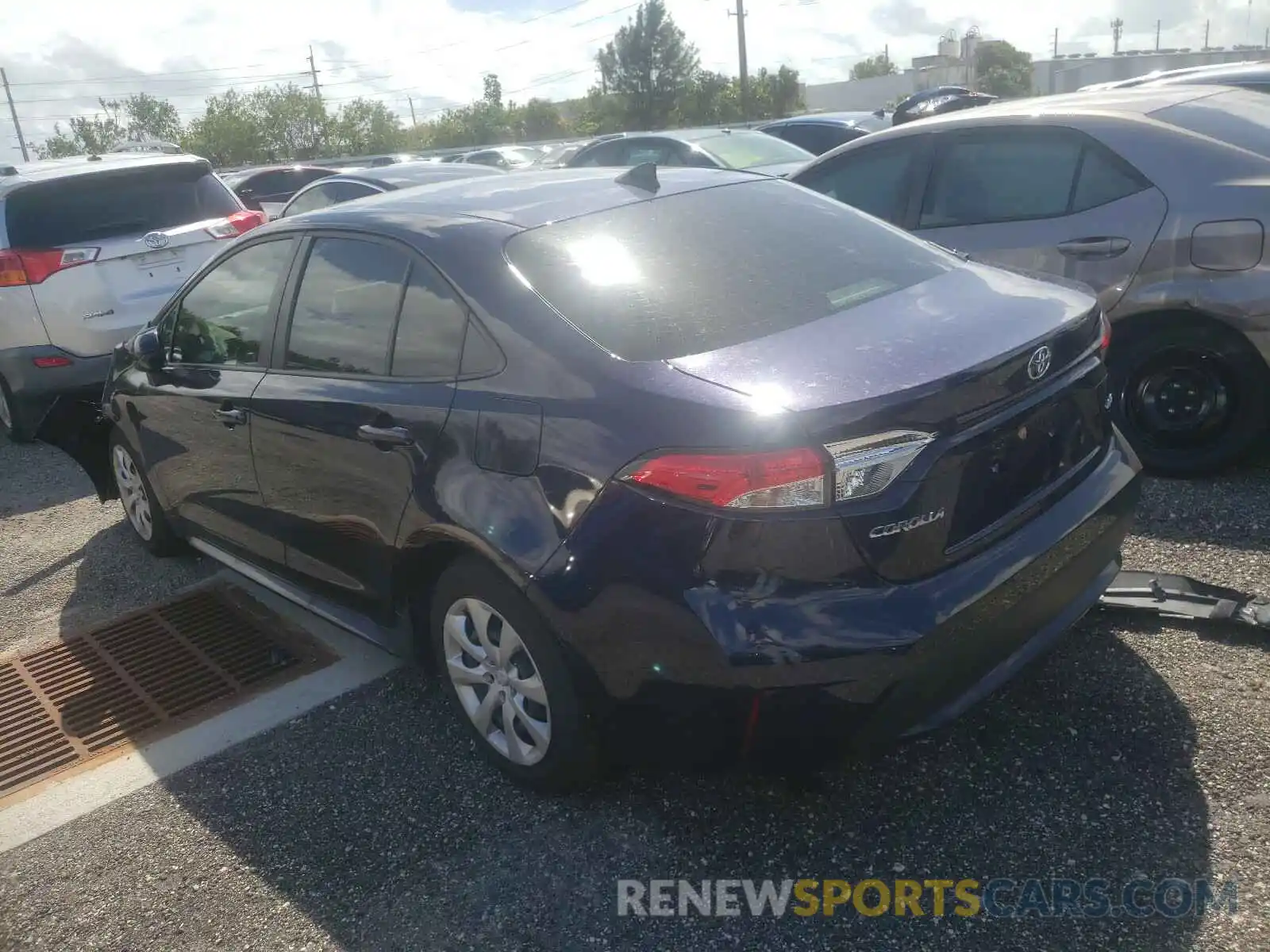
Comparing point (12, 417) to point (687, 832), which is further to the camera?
point (12, 417)

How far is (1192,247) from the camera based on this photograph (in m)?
4.29

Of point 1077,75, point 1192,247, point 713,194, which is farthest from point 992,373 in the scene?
point 1077,75

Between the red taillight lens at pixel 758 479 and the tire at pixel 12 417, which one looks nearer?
the red taillight lens at pixel 758 479

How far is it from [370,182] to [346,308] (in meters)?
7.74

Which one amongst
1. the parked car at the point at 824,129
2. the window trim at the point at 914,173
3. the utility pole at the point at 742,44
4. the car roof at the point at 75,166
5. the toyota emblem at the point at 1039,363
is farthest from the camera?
the utility pole at the point at 742,44

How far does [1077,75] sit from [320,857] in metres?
72.4

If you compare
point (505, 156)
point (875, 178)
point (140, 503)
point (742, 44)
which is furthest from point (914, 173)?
point (742, 44)

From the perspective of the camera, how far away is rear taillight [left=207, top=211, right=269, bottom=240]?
7.14 meters

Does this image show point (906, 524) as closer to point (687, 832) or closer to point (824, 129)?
point (687, 832)

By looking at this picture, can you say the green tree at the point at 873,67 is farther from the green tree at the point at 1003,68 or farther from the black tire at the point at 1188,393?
the black tire at the point at 1188,393

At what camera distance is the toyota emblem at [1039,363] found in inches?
102

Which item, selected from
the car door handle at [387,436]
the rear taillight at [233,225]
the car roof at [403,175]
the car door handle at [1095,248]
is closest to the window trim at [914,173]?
the car door handle at [1095,248]

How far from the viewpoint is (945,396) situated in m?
2.37

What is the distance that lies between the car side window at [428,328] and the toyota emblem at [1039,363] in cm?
145
